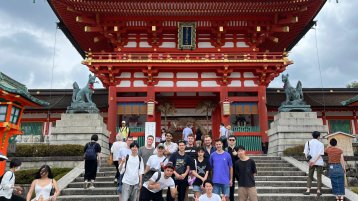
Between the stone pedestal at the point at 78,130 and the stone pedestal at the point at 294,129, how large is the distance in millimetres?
9257

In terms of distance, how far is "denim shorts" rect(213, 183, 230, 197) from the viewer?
7.85 metres

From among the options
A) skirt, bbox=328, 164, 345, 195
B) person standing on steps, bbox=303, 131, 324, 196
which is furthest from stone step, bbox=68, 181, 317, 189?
skirt, bbox=328, 164, 345, 195

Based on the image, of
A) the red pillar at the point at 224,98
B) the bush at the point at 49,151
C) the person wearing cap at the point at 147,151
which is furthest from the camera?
the red pillar at the point at 224,98

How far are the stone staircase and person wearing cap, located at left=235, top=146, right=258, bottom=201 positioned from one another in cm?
243

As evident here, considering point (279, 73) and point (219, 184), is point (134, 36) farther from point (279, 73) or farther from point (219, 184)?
point (219, 184)

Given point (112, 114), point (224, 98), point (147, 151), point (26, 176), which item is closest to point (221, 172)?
point (147, 151)

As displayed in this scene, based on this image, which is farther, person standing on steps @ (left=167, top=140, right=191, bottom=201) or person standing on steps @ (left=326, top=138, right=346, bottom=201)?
person standing on steps @ (left=326, top=138, right=346, bottom=201)

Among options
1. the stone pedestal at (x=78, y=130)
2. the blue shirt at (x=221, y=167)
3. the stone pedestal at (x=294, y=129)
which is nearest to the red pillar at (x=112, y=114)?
the stone pedestal at (x=78, y=130)

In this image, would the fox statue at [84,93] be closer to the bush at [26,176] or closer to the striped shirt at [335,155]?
the bush at [26,176]

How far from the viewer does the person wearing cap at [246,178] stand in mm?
7844

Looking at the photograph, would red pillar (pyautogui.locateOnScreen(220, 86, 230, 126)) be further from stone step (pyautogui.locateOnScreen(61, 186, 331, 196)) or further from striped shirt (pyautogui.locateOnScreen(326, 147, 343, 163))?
striped shirt (pyautogui.locateOnScreen(326, 147, 343, 163))

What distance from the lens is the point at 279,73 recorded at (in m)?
20.5

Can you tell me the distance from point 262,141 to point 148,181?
515 inches

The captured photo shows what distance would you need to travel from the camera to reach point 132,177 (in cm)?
801
